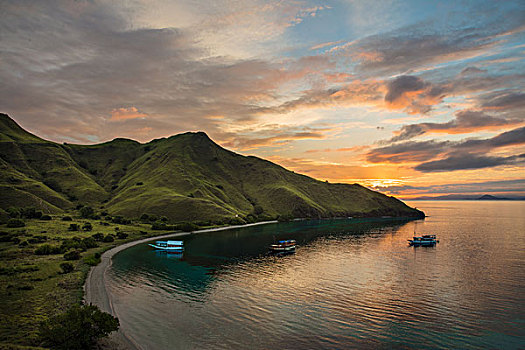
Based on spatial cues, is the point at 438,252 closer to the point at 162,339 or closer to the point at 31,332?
the point at 162,339

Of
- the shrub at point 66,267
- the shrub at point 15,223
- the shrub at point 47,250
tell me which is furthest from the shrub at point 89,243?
the shrub at point 15,223

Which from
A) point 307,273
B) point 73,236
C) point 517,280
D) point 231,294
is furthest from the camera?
point 73,236

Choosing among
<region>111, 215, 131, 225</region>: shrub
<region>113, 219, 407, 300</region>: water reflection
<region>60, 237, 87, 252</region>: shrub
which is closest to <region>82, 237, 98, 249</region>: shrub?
<region>60, 237, 87, 252</region>: shrub

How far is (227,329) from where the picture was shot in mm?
45688

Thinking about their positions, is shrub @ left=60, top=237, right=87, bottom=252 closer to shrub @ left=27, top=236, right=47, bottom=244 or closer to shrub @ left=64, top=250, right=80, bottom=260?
shrub @ left=27, top=236, right=47, bottom=244

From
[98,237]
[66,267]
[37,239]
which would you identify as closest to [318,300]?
[66,267]

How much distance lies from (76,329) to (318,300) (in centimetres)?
4360

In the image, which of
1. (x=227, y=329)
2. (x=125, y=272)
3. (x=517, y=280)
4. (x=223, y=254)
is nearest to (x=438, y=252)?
(x=517, y=280)

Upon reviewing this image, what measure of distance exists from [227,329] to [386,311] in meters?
30.6

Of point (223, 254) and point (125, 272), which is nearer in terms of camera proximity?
point (125, 272)

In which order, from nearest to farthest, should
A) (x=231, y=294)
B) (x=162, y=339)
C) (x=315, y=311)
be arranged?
(x=162, y=339)
(x=315, y=311)
(x=231, y=294)

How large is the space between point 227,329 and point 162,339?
9.73m

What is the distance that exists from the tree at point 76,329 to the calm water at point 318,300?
6.07m

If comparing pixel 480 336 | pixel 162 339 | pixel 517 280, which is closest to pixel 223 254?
pixel 162 339
